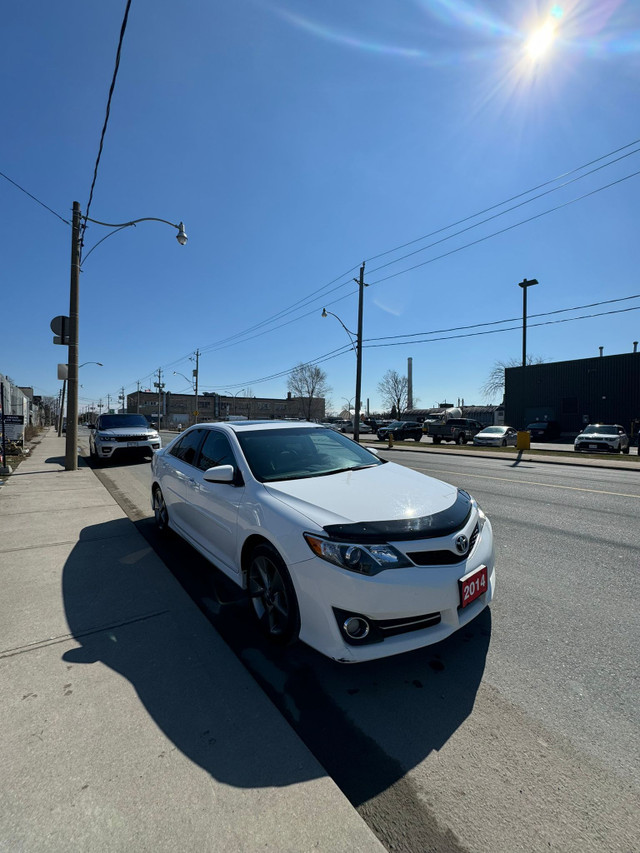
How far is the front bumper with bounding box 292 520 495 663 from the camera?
2.26 meters

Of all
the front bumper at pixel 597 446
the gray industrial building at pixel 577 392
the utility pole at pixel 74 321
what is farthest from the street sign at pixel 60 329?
the gray industrial building at pixel 577 392

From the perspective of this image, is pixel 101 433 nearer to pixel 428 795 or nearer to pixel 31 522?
pixel 31 522

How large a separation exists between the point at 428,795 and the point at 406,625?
0.74 meters

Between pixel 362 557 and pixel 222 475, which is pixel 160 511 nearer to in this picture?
pixel 222 475

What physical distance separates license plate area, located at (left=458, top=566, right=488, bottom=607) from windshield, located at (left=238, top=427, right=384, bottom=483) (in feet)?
4.74

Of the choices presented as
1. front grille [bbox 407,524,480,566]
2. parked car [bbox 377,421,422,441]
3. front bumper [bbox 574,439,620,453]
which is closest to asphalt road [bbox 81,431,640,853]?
front grille [bbox 407,524,480,566]

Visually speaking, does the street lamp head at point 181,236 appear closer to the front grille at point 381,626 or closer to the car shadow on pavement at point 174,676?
the car shadow on pavement at point 174,676

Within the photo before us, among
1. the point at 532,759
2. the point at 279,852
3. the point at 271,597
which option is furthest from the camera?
the point at 271,597

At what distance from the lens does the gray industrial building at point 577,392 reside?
35.3 metres

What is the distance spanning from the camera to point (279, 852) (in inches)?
57.8

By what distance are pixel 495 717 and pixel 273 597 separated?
1446 millimetres

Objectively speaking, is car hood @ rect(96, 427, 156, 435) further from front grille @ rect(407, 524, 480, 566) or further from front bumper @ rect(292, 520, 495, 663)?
front grille @ rect(407, 524, 480, 566)

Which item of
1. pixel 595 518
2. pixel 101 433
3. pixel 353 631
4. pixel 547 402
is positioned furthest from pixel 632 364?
pixel 353 631

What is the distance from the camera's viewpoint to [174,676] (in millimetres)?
2486
